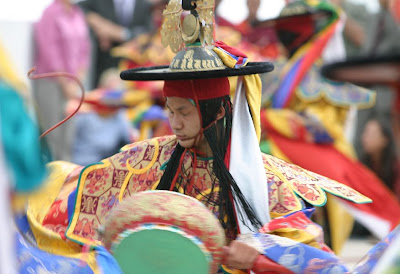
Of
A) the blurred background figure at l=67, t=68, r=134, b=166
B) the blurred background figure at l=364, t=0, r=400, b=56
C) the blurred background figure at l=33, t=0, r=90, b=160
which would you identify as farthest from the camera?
the blurred background figure at l=33, t=0, r=90, b=160

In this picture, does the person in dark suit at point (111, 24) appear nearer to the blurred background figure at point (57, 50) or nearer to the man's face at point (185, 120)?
the blurred background figure at point (57, 50)

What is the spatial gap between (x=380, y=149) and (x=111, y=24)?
3.61 meters

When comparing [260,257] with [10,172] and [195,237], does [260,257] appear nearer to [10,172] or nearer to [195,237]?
[195,237]

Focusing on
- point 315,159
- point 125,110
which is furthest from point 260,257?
point 125,110

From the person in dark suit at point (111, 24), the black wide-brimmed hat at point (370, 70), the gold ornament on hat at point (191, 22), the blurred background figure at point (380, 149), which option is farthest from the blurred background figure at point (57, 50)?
the black wide-brimmed hat at point (370, 70)

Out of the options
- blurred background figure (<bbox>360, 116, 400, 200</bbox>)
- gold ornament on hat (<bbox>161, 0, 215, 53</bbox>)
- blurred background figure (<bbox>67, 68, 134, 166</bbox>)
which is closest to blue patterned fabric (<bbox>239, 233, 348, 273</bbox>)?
gold ornament on hat (<bbox>161, 0, 215, 53</bbox>)

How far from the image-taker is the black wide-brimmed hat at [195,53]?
3.25m

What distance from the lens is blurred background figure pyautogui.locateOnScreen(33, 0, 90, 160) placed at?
27.9 feet

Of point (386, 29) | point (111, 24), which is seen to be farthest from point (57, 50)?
point (386, 29)

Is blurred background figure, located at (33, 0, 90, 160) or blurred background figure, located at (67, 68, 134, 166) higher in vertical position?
blurred background figure, located at (33, 0, 90, 160)

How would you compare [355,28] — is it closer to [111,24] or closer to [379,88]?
[379,88]

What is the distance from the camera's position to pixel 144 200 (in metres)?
2.88

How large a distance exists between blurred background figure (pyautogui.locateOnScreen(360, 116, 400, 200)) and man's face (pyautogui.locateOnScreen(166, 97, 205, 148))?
3748mm

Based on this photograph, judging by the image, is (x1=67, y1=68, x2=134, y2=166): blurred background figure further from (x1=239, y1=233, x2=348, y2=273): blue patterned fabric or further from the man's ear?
(x1=239, y1=233, x2=348, y2=273): blue patterned fabric
